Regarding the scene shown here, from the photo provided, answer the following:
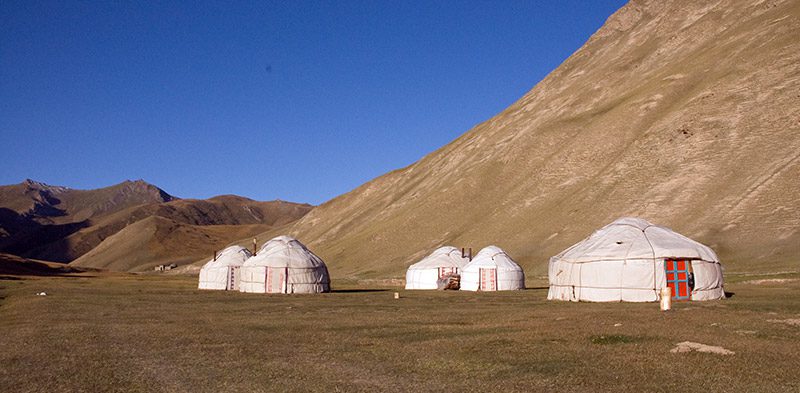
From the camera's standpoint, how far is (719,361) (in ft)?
43.0

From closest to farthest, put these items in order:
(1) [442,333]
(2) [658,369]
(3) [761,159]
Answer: (2) [658,369] → (1) [442,333] → (3) [761,159]

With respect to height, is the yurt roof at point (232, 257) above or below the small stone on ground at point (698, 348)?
above

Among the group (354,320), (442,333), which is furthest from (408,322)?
(442,333)

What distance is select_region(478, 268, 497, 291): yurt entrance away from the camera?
45781 mm

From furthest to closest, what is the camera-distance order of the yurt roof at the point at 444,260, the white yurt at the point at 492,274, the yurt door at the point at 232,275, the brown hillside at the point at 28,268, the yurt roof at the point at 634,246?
1. the brown hillside at the point at 28,268
2. the yurt door at the point at 232,275
3. the yurt roof at the point at 444,260
4. the white yurt at the point at 492,274
5. the yurt roof at the point at 634,246

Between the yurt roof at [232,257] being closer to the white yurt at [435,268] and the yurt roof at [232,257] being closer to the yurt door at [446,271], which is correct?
the white yurt at [435,268]

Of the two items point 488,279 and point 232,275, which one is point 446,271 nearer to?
point 488,279

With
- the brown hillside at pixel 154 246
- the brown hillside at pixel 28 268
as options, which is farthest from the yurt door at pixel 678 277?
the brown hillside at pixel 154 246

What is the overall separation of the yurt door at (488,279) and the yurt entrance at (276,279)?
12.5 m

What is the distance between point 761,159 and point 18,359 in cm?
6265

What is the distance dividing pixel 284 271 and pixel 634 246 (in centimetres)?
2121

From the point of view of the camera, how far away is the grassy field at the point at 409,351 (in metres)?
11.6

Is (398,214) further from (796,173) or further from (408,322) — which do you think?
(408,322)

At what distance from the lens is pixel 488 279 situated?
46.0 metres
